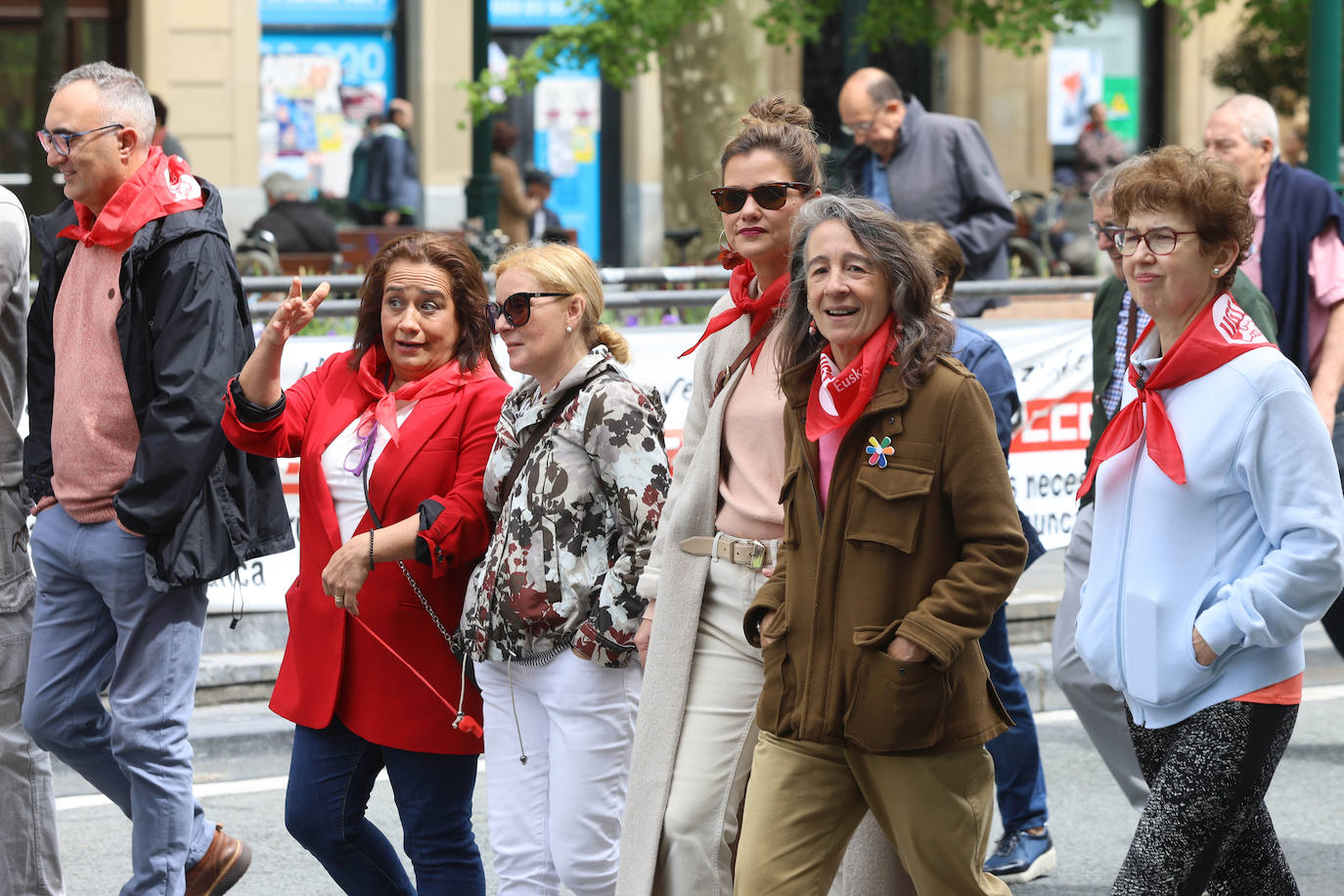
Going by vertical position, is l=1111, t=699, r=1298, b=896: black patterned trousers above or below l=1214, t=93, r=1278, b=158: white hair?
below

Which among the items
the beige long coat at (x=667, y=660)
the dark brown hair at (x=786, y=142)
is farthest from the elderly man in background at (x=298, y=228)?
the beige long coat at (x=667, y=660)

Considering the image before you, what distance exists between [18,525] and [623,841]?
1901 millimetres

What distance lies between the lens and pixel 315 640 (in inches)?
176

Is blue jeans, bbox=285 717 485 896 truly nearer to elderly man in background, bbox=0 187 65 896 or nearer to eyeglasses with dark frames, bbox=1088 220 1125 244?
elderly man in background, bbox=0 187 65 896

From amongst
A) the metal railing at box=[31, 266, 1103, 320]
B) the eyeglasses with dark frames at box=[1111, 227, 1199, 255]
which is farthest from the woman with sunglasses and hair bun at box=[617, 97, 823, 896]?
the metal railing at box=[31, 266, 1103, 320]

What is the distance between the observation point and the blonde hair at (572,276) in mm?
4391

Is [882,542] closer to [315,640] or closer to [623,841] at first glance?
[623,841]

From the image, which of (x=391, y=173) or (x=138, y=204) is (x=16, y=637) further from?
(x=391, y=173)

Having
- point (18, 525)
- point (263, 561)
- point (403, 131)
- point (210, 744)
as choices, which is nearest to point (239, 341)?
point (18, 525)

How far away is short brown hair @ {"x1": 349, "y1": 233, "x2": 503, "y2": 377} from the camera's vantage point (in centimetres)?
455

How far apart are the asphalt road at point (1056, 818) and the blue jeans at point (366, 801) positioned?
1087 millimetres

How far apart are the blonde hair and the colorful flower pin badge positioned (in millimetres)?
951

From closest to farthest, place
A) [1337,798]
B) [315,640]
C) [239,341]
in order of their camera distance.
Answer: [315,640] → [239,341] → [1337,798]

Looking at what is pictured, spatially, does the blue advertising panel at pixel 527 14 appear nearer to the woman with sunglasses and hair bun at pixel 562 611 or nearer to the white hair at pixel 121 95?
the white hair at pixel 121 95
